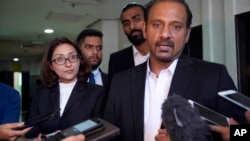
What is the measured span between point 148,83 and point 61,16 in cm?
389

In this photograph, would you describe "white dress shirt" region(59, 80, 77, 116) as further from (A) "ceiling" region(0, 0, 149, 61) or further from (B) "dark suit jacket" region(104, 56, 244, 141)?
(A) "ceiling" region(0, 0, 149, 61)

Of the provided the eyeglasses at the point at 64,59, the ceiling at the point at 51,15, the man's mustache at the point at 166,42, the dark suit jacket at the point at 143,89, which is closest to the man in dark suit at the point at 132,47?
the eyeglasses at the point at 64,59

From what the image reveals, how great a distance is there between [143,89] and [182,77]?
17cm

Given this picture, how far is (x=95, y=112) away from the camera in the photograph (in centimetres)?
144

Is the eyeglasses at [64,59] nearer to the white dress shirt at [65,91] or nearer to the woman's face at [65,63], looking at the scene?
the woman's face at [65,63]

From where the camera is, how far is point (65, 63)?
154 centimetres

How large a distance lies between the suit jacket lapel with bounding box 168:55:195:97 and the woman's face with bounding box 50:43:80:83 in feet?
2.03

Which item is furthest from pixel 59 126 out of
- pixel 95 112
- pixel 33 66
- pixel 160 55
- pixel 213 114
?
pixel 33 66

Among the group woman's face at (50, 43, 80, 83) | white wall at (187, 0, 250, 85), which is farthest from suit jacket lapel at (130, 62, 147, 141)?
white wall at (187, 0, 250, 85)

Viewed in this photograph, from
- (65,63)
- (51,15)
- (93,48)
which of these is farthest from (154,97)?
(51,15)

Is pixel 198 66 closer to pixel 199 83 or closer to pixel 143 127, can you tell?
pixel 199 83

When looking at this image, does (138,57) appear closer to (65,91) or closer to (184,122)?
(65,91)

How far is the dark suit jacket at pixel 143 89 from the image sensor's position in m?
1.08

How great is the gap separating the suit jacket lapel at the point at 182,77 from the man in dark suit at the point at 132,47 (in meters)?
0.89
